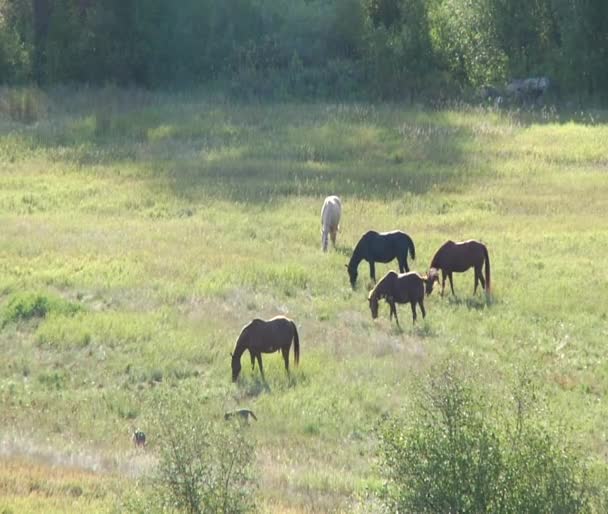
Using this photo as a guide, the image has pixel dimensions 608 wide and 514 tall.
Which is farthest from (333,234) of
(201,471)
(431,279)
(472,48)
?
(472,48)

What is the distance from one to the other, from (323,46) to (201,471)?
51.0 meters

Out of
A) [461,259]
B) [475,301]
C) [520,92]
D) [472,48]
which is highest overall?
[472,48]

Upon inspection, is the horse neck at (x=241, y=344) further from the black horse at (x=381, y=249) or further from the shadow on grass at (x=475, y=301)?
the black horse at (x=381, y=249)

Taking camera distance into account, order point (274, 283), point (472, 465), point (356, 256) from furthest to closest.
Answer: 1. point (274, 283)
2. point (356, 256)
3. point (472, 465)

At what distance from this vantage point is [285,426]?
17484mm

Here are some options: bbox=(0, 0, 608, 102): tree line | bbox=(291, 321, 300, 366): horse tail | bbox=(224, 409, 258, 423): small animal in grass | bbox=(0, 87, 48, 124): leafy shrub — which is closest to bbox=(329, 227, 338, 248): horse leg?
bbox=(291, 321, 300, 366): horse tail

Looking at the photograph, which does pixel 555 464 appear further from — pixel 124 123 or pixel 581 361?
pixel 124 123

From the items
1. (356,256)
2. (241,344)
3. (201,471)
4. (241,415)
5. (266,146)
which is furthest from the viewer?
(266,146)

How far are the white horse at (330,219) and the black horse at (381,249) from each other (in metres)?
2.98

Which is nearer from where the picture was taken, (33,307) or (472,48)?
(33,307)

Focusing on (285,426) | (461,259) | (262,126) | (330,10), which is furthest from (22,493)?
(330,10)

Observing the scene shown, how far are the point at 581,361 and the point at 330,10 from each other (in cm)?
4563

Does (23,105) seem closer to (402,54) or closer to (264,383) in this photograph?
(402,54)

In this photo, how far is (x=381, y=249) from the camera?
24672 millimetres
